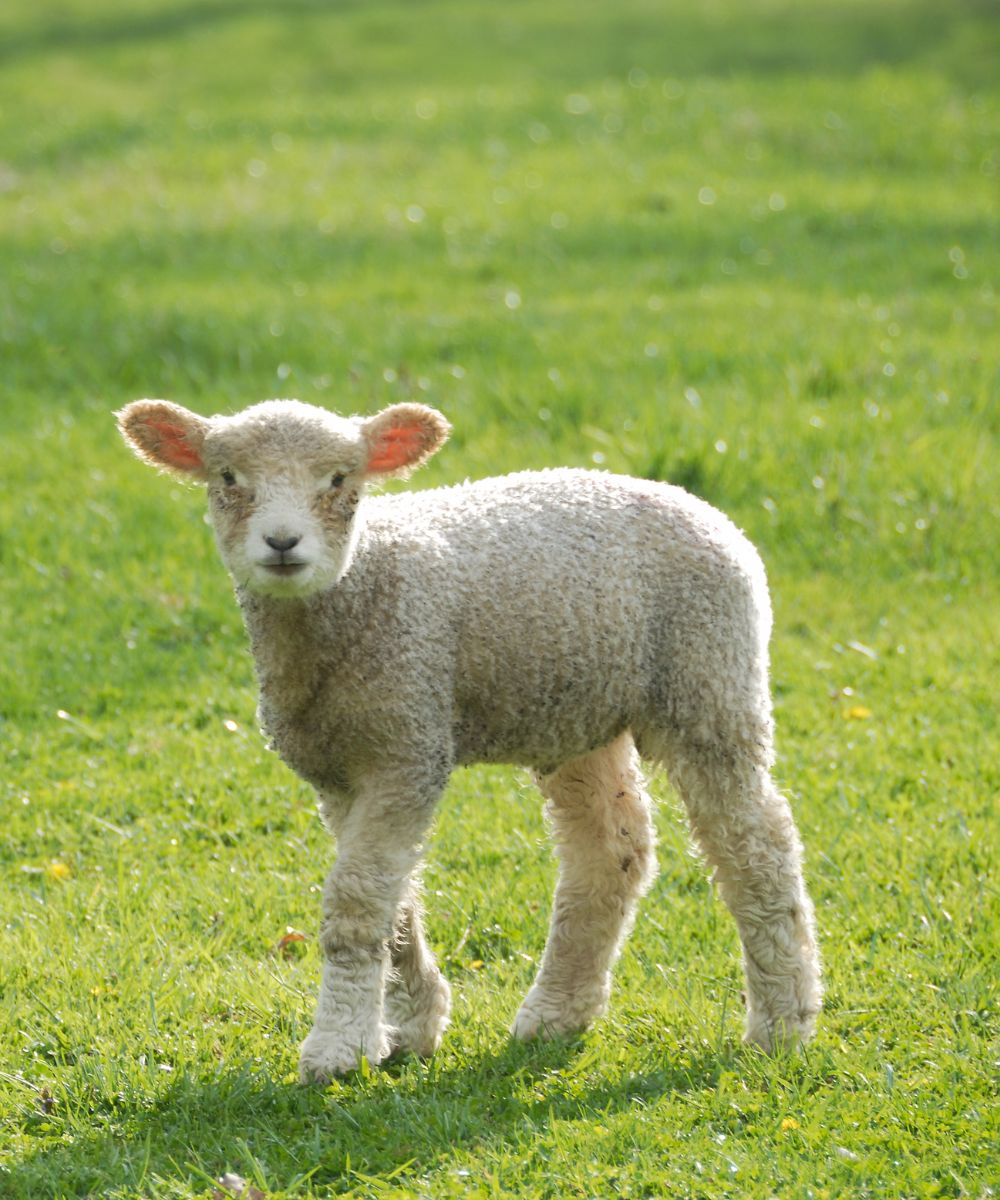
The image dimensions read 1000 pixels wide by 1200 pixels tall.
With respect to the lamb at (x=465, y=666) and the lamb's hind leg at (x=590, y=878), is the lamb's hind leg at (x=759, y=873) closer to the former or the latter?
the lamb at (x=465, y=666)

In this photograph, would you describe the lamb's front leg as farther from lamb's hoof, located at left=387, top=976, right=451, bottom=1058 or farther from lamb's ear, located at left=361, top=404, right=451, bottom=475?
lamb's ear, located at left=361, top=404, right=451, bottom=475

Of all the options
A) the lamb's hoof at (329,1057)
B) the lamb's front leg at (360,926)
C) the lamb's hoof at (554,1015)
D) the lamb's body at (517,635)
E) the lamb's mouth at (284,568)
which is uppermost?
the lamb's mouth at (284,568)

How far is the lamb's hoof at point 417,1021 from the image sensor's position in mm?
4906

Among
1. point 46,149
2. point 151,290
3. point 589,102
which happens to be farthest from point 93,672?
point 589,102

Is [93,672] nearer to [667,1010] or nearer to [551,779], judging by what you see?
[551,779]

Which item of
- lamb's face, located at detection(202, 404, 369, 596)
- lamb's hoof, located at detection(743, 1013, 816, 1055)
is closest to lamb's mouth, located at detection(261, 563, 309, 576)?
lamb's face, located at detection(202, 404, 369, 596)

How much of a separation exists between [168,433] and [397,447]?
62cm

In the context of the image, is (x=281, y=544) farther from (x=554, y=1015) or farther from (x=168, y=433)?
(x=554, y=1015)

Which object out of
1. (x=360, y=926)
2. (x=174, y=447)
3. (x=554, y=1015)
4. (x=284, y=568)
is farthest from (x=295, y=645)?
(x=554, y=1015)

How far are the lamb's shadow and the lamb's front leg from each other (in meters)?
0.10

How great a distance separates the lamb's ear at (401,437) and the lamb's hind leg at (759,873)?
112 centimetres

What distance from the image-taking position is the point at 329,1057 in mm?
4496

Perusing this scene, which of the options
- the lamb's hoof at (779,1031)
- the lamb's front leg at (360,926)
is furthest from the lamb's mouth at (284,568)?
the lamb's hoof at (779,1031)

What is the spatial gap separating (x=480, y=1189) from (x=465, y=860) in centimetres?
205
